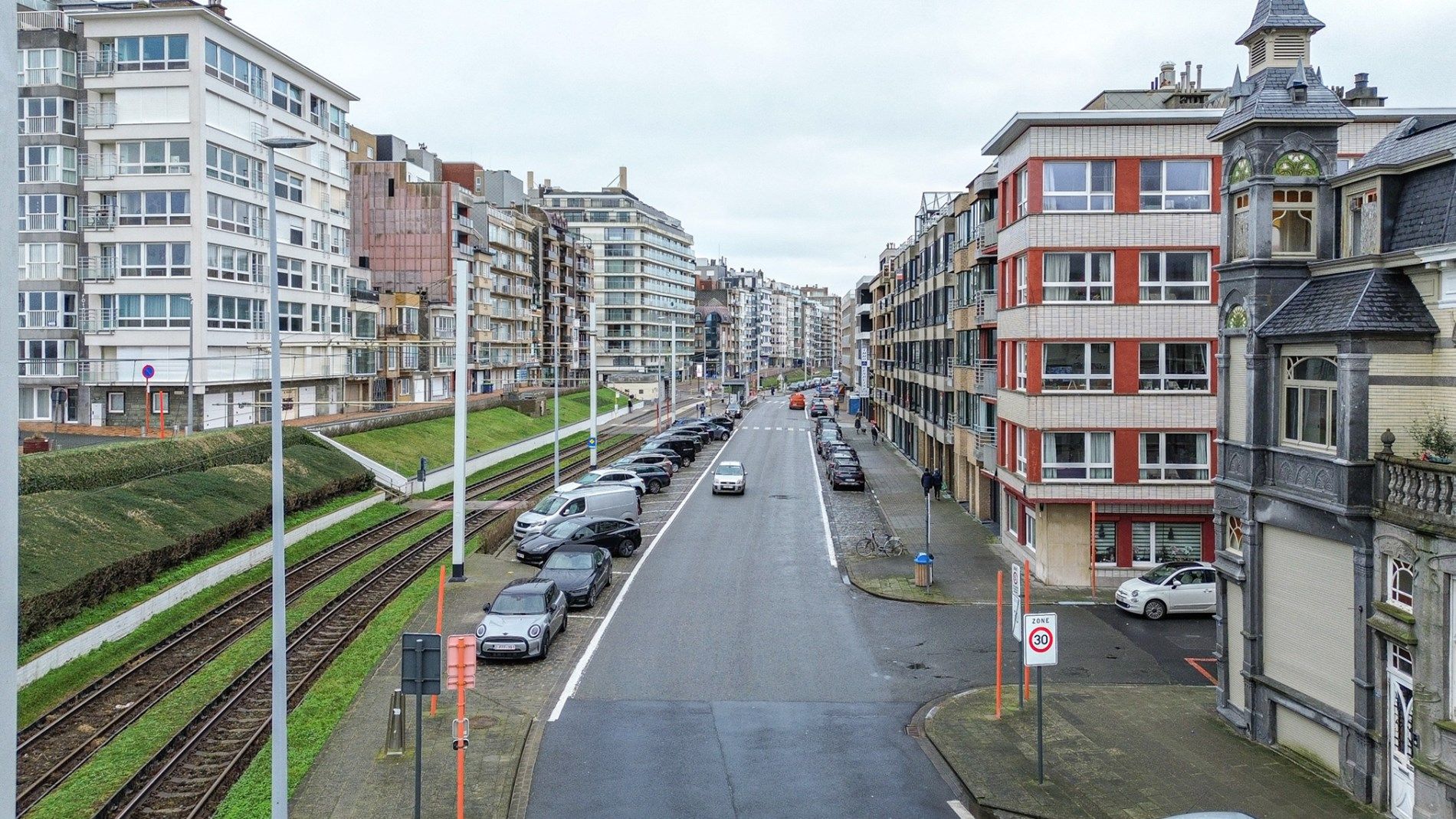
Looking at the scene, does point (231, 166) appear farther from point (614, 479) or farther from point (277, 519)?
point (277, 519)

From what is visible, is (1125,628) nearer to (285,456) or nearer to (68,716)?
(68,716)

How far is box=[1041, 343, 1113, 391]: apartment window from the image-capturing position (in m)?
30.2

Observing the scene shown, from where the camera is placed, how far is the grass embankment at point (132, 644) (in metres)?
19.5

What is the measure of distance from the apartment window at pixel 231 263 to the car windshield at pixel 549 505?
23194 millimetres

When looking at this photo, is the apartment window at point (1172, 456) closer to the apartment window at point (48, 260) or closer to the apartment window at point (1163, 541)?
the apartment window at point (1163, 541)

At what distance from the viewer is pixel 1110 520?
30594 mm

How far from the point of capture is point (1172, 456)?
3022 centimetres

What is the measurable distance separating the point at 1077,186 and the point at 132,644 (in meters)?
27.3

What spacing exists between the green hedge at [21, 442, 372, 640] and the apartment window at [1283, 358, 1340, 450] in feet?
79.4

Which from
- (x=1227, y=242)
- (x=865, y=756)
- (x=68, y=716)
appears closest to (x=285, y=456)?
(x=68, y=716)

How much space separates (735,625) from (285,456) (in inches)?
946

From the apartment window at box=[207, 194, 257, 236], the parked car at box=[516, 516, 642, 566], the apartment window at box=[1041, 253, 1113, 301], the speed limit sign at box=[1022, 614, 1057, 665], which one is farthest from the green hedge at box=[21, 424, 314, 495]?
the apartment window at box=[1041, 253, 1113, 301]

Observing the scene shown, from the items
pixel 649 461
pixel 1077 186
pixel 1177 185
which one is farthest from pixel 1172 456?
pixel 649 461

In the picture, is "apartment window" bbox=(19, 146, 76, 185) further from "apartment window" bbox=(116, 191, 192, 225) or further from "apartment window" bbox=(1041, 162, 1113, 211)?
"apartment window" bbox=(1041, 162, 1113, 211)
